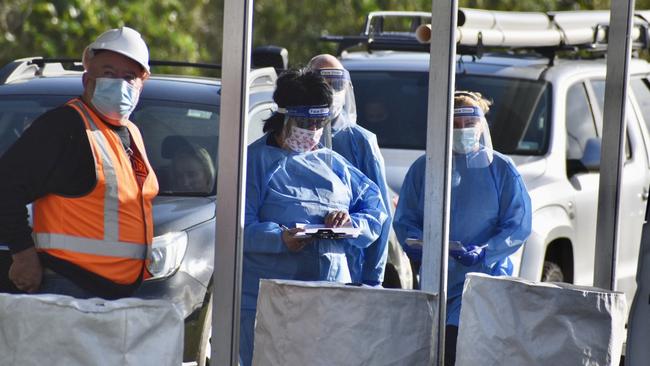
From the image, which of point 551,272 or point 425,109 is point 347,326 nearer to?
point 551,272

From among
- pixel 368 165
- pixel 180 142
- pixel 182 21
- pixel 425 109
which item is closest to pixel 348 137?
pixel 368 165

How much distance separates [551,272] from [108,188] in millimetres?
3795

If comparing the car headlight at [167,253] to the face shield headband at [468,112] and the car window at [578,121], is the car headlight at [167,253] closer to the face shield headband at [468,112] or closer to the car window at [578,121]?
the face shield headband at [468,112]

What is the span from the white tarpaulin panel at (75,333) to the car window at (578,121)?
4.80 metres

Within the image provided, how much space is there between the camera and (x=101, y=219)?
4840 mm

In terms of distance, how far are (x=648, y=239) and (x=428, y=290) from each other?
0.95m

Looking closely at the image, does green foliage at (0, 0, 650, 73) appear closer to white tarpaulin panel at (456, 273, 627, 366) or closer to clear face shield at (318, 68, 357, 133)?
clear face shield at (318, 68, 357, 133)

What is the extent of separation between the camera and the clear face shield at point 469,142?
18.9 feet

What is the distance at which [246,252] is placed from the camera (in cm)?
537

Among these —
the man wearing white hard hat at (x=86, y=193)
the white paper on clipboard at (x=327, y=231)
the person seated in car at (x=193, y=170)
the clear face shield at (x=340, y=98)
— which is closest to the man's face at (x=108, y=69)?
the man wearing white hard hat at (x=86, y=193)

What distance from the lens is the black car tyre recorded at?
25.8 ft

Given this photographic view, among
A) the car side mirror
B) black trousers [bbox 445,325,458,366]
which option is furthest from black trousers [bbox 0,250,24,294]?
the car side mirror

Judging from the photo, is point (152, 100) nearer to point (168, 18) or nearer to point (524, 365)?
point (524, 365)

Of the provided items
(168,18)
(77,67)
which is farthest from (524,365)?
(168,18)
